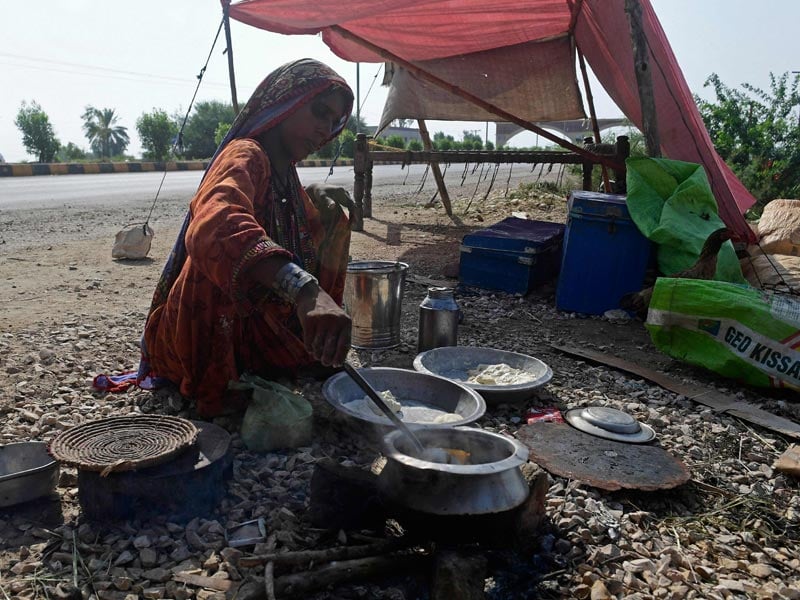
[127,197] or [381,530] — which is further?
[127,197]

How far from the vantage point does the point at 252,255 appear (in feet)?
6.40

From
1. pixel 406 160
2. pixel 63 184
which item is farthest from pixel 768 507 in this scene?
pixel 63 184

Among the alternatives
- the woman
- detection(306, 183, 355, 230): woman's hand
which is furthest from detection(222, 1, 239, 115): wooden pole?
the woman

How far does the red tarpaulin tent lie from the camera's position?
18.7 feet

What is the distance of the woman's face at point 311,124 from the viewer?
8.68ft

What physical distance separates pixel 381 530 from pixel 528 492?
49 cm

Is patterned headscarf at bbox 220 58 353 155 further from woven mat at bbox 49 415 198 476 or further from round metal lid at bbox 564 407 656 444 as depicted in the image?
round metal lid at bbox 564 407 656 444

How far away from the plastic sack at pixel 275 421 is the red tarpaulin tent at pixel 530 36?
165 inches

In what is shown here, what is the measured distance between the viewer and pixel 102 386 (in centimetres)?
301

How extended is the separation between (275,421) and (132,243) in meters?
4.63

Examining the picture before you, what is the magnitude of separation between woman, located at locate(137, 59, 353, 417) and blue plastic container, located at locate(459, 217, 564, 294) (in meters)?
2.50

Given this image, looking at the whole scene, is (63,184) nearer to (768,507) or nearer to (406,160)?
(406,160)

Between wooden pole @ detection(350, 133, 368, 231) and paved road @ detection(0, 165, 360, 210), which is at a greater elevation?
wooden pole @ detection(350, 133, 368, 231)

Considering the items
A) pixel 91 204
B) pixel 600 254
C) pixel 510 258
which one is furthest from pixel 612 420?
pixel 91 204
